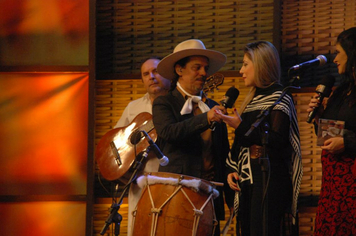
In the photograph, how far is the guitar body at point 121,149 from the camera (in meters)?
4.25

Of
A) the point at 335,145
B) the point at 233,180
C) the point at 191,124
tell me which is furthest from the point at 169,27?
the point at 335,145

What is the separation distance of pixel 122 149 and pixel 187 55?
1005 millimetres

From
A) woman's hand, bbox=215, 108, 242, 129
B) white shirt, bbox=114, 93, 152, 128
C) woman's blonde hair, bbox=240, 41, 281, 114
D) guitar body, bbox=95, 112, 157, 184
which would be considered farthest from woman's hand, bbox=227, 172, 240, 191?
white shirt, bbox=114, 93, 152, 128

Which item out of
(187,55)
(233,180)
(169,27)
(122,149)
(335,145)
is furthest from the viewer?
(169,27)

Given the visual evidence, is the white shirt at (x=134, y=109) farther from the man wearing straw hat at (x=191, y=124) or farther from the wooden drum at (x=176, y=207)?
the wooden drum at (x=176, y=207)

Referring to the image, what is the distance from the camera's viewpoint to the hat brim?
3885 millimetres

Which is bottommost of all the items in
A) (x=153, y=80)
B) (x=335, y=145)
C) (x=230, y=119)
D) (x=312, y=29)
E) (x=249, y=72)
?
(x=335, y=145)

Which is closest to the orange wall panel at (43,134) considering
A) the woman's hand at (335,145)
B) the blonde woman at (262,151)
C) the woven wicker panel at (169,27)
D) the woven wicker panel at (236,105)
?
the woven wicker panel at (236,105)

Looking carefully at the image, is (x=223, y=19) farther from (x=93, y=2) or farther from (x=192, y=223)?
(x=192, y=223)

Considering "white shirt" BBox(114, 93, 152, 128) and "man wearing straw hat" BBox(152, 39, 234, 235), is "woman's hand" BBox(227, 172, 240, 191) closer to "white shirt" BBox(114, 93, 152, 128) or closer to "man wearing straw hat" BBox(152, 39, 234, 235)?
"man wearing straw hat" BBox(152, 39, 234, 235)

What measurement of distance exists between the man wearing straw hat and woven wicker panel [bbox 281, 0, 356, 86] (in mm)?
1186

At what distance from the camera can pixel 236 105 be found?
491 centimetres

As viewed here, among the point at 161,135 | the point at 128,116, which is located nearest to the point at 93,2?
the point at 128,116

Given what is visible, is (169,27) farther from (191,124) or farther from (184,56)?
(191,124)
